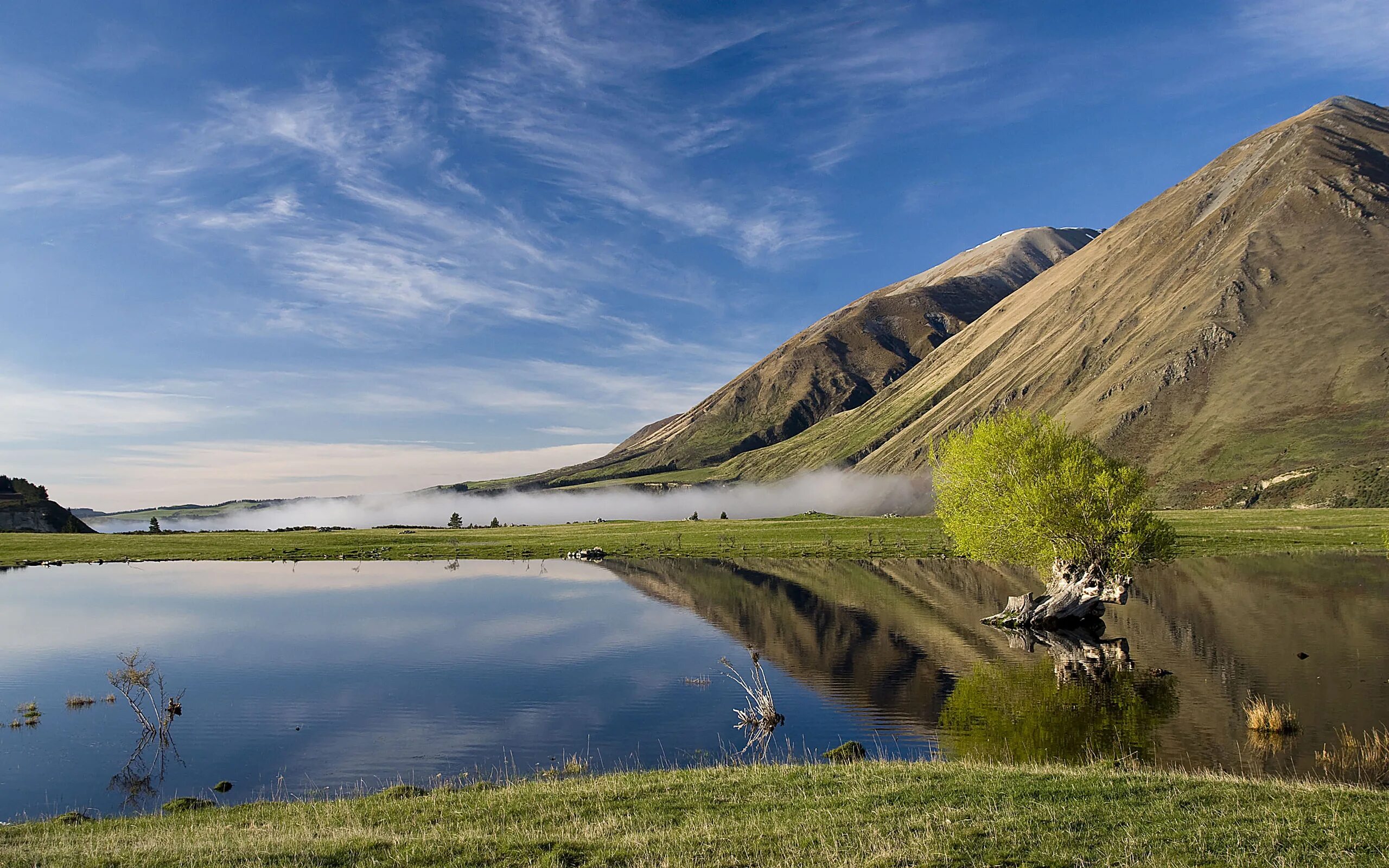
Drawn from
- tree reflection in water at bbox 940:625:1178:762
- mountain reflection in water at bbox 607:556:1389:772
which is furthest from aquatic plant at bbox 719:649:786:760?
tree reflection in water at bbox 940:625:1178:762

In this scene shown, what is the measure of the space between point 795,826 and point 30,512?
772ft

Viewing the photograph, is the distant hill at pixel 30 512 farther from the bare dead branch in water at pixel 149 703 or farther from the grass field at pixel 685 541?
the bare dead branch in water at pixel 149 703

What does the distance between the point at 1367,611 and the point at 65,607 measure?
4541 inches

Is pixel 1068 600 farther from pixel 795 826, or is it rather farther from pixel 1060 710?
pixel 795 826

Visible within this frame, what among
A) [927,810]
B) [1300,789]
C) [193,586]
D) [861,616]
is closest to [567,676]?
[861,616]

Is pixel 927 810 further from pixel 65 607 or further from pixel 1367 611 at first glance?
pixel 65 607

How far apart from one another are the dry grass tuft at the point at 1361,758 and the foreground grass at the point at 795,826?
6520 millimetres

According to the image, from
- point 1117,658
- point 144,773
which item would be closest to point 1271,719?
point 1117,658

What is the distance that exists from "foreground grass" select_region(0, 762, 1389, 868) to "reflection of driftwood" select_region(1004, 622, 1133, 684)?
22421 mm

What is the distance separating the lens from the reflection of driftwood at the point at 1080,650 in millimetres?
45062

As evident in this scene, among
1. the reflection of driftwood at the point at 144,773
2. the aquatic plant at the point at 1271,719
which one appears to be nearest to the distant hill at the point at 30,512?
the reflection of driftwood at the point at 144,773

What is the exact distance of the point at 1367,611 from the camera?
57.4m

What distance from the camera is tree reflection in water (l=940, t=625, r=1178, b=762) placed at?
30.8m

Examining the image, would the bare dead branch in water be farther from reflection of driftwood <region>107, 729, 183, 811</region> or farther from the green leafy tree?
the green leafy tree
